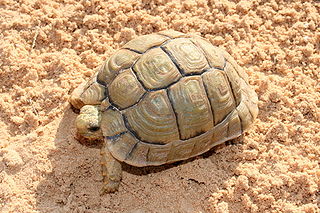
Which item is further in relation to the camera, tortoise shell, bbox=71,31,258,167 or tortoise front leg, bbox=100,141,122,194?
tortoise front leg, bbox=100,141,122,194

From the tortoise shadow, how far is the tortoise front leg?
12 centimetres

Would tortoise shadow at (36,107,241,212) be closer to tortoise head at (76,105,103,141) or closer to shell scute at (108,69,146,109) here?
tortoise head at (76,105,103,141)

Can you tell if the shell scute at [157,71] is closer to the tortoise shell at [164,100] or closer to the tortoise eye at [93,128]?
the tortoise shell at [164,100]

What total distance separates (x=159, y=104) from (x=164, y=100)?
0.19 ft

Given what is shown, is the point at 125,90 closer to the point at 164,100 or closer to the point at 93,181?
the point at 164,100

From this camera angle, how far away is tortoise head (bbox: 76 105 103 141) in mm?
3955

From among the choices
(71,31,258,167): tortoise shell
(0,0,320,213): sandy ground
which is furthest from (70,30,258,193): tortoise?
(0,0,320,213): sandy ground

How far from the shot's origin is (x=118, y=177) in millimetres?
4129

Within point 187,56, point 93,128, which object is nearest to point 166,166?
point 93,128

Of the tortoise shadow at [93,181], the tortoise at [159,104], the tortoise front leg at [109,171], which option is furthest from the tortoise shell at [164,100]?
the tortoise shadow at [93,181]

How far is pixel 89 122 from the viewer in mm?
3949

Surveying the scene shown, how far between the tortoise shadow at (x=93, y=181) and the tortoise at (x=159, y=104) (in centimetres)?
16

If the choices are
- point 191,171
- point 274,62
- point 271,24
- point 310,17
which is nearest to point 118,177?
point 191,171

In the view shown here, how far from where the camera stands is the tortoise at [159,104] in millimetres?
3867
